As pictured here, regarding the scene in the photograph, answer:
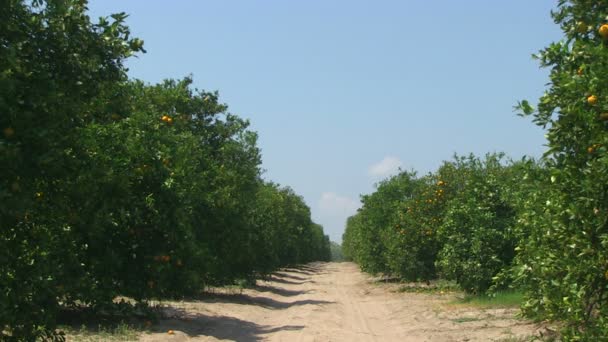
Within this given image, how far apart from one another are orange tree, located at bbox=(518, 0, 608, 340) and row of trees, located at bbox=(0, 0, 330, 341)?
485cm

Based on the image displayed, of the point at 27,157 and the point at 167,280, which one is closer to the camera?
the point at 27,157

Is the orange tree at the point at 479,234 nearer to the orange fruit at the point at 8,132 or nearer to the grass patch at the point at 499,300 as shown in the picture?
the grass patch at the point at 499,300

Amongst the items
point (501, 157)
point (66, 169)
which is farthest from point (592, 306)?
point (501, 157)

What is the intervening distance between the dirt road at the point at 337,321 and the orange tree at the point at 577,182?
16.7 feet

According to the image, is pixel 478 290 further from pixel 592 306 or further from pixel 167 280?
pixel 592 306

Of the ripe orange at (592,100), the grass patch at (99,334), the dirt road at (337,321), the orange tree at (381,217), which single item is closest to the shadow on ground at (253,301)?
the dirt road at (337,321)

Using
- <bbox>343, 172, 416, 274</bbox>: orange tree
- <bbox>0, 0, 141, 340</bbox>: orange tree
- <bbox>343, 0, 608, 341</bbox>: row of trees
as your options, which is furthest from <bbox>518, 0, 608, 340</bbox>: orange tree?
<bbox>343, 172, 416, 274</bbox>: orange tree

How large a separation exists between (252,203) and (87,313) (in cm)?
1580

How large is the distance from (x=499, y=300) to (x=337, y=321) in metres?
4.52

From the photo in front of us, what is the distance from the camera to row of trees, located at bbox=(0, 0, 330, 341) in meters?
6.88

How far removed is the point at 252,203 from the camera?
29.9 m

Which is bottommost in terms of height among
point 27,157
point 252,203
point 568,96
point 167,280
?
point 167,280

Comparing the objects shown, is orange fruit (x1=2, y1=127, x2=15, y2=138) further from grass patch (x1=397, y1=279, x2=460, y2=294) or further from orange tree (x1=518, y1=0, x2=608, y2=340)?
grass patch (x1=397, y1=279, x2=460, y2=294)

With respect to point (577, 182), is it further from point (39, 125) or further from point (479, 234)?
point (479, 234)
